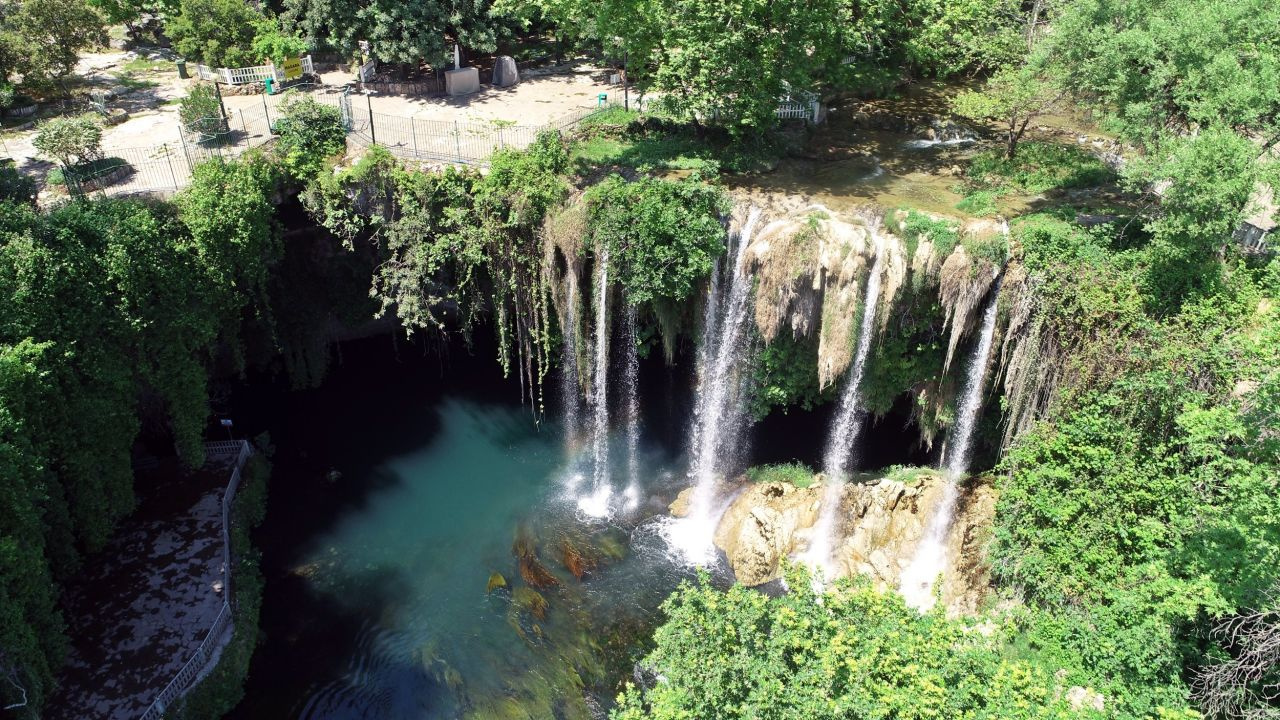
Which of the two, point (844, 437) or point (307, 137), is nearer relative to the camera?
point (844, 437)

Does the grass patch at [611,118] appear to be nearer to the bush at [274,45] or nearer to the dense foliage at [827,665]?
the bush at [274,45]

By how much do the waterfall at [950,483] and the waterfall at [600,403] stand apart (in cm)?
1056

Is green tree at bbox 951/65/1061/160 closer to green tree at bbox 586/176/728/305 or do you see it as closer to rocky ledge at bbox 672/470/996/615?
green tree at bbox 586/176/728/305

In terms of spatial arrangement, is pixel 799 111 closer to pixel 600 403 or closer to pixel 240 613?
pixel 600 403

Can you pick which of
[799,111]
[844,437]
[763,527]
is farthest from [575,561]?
[799,111]

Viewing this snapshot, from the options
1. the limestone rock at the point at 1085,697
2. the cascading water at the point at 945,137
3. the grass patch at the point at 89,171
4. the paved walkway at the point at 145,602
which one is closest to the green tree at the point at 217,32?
the grass patch at the point at 89,171

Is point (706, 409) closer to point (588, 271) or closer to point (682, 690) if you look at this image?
point (588, 271)

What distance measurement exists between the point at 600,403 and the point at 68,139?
20890 millimetres

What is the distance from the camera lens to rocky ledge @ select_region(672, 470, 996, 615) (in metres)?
25.4

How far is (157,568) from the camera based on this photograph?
24.3 m

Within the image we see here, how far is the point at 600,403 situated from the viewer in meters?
31.1

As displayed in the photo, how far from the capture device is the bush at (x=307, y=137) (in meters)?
29.8

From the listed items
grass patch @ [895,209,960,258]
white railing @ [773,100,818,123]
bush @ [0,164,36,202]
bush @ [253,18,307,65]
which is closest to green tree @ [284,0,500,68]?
bush @ [253,18,307,65]

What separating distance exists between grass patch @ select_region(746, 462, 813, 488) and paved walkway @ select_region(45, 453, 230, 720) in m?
17.5
